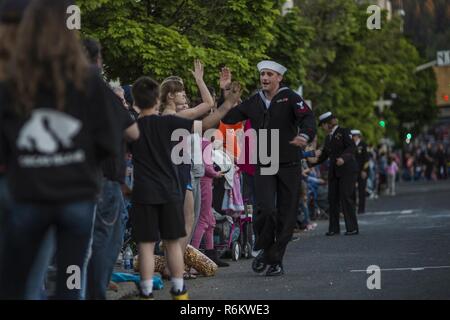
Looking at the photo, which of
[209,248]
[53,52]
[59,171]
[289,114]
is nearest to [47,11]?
[53,52]

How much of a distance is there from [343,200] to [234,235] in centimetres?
633

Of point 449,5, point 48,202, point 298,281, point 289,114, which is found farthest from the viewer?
point 449,5

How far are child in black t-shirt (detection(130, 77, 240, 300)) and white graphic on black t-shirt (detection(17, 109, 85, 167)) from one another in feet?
11.3

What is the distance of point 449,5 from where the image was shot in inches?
4759

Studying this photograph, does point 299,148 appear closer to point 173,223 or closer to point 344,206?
point 173,223

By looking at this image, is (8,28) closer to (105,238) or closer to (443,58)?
(105,238)

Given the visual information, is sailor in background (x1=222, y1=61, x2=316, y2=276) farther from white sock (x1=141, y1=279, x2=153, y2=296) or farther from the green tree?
the green tree

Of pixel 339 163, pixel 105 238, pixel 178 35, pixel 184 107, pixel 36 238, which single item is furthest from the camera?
pixel 339 163

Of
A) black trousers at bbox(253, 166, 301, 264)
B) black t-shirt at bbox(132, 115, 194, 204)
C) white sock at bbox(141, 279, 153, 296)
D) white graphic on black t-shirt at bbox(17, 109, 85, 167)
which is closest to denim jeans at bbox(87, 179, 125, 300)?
white sock at bbox(141, 279, 153, 296)

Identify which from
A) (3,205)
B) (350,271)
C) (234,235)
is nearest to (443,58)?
(234,235)

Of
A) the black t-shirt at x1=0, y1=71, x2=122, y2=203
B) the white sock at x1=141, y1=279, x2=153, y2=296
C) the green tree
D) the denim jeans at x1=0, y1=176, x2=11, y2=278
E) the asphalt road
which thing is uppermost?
the green tree

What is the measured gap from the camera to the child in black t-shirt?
953cm

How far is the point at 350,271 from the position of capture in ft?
41.6
